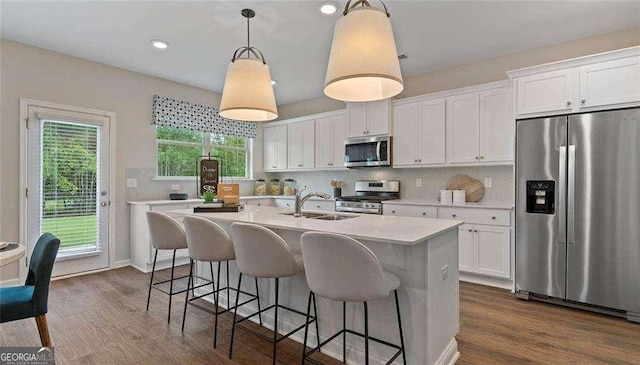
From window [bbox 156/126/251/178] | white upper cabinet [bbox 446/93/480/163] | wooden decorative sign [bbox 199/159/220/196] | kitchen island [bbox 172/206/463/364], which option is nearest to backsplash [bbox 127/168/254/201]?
window [bbox 156/126/251/178]

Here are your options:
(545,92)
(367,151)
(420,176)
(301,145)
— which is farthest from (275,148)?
(545,92)

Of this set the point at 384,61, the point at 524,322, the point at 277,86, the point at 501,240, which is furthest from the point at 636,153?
the point at 277,86

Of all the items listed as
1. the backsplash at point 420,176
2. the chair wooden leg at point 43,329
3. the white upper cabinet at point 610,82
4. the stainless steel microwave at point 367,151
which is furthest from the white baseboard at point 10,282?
the white upper cabinet at point 610,82

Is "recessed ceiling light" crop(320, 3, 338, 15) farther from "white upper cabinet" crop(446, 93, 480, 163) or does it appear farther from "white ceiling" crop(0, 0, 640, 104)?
"white upper cabinet" crop(446, 93, 480, 163)

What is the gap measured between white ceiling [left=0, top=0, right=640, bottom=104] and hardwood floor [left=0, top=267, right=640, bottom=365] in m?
2.77

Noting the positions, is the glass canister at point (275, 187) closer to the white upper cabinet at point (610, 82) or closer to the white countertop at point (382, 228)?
the white countertop at point (382, 228)

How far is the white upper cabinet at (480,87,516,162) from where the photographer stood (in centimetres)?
377

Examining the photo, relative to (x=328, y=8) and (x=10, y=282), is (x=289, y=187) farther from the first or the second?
(x=10, y=282)

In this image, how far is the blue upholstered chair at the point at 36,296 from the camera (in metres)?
1.87

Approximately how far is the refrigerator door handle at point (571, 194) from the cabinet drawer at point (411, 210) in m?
1.32

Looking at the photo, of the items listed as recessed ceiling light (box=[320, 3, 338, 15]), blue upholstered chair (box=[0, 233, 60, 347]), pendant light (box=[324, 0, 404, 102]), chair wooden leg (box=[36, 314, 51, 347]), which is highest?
recessed ceiling light (box=[320, 3, 338, 15])

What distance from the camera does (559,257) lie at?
312 centimetres

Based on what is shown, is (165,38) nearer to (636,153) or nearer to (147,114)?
(147,114)

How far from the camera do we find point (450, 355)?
2.15 m
